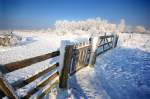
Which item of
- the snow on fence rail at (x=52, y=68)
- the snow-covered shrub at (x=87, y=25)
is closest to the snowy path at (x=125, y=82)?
the snow on fence rail at (x=52, y=68)

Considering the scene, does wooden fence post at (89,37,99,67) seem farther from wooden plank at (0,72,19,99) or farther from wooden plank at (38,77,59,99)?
wooden plank at (0,72,19,99)

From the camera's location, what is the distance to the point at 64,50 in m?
5.28

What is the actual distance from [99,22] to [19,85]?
343 feet

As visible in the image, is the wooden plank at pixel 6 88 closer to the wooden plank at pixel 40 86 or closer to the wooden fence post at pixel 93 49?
the wooden plank at pixel 40 86

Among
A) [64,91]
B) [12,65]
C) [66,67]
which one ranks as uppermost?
[12,65]

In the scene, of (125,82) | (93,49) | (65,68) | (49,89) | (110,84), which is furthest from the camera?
(93,49)

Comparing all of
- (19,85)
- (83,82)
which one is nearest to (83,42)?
(83,82)

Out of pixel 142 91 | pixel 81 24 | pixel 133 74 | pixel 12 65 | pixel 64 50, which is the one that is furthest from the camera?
pixel 81 24

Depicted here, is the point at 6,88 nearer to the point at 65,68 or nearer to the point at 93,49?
the point at 65,68

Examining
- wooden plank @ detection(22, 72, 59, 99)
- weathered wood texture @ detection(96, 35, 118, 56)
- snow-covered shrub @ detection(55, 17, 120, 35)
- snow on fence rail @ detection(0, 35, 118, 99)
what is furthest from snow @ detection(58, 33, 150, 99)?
snow-covered shrub @ detection(55, 17, 120, 35)

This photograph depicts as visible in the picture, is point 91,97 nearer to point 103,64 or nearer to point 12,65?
point 12,65

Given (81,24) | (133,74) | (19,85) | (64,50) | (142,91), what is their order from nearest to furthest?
(19,85)
(64,50)
(142,91)
(133,74)
(81,24)

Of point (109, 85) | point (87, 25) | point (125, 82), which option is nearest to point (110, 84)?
point (109, 85)

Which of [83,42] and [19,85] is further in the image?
[83,42]
